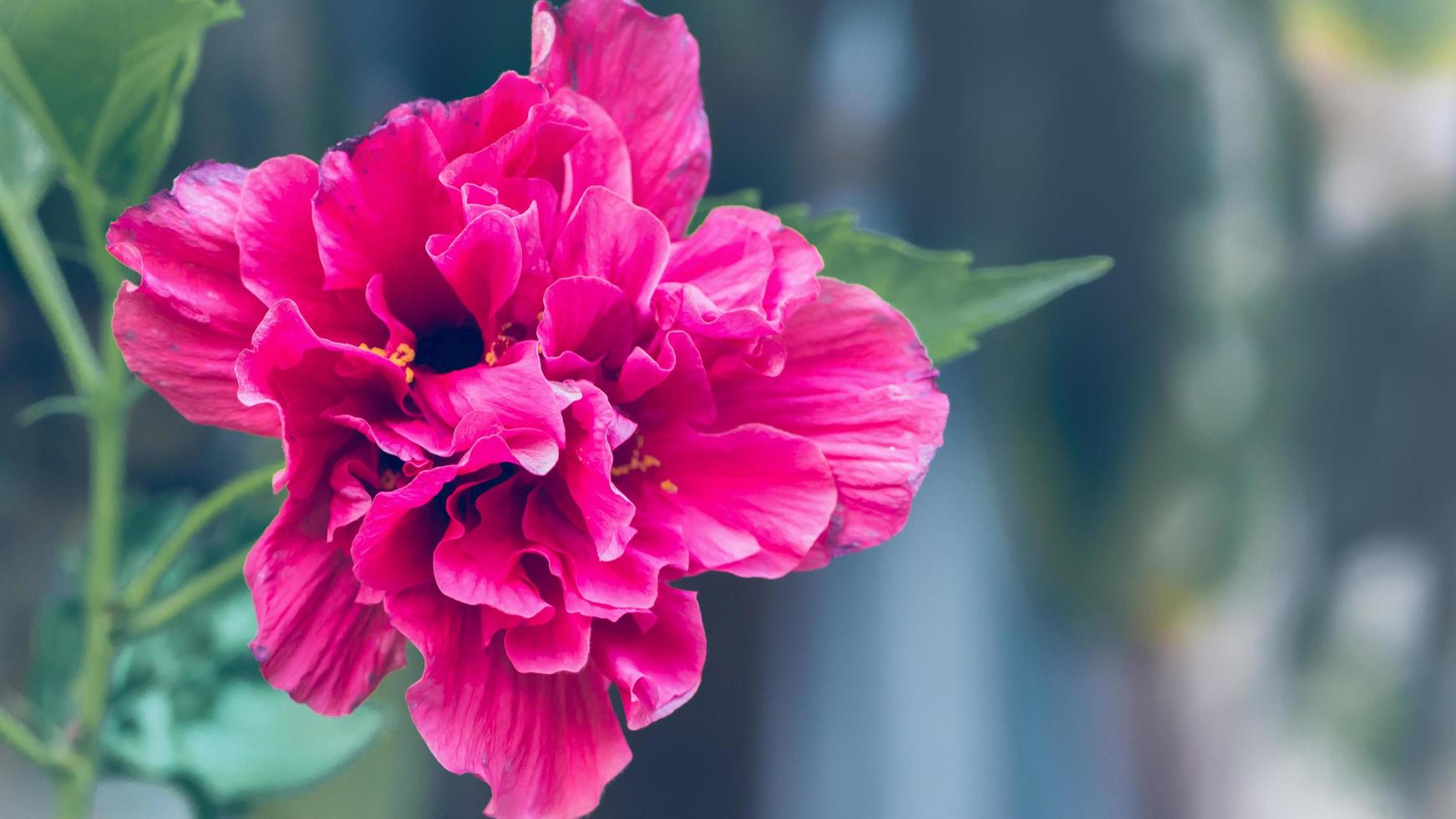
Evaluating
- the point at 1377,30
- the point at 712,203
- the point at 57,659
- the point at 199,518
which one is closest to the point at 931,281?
the point at 712,203

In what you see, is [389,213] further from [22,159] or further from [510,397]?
[22,159]

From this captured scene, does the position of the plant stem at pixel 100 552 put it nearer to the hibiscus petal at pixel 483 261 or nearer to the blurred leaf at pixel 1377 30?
the hibiscus petal at pixel 483 261

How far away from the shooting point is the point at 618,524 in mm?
150

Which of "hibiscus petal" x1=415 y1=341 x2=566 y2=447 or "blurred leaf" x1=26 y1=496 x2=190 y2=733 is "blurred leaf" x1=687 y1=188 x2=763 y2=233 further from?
"blurred leaf" x1=26 y1=496 x2=190 y2=733

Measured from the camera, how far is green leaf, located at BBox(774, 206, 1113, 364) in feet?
0.73

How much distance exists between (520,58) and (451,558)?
34 cm

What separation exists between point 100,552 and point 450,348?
11 cm

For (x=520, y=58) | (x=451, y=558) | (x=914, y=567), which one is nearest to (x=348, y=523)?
(x=451, y=558)

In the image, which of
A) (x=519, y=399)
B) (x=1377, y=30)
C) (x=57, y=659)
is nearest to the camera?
(x=519, y=399)

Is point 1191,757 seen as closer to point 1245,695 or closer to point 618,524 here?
point 1245,695

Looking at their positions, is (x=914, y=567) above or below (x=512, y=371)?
below

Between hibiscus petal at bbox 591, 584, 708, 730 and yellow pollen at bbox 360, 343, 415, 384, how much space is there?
5 cm

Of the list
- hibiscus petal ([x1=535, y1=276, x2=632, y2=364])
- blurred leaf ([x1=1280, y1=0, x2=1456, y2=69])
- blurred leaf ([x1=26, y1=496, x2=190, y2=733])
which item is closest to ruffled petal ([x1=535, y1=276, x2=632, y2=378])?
hibiscus petal ([x1=535, y1=276, x2=632, y2=364])

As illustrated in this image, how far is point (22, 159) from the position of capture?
0.80 feet
